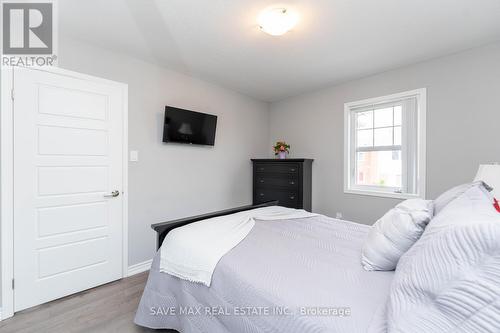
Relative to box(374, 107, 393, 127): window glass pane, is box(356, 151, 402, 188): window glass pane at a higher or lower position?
lower

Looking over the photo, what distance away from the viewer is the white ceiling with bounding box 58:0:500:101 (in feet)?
5.93

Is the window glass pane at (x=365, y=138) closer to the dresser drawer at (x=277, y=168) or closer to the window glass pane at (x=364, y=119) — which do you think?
the window glass pane at (x=364, y=119)

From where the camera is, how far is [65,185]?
2.16 m

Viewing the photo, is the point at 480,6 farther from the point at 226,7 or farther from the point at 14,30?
the point at 14,30

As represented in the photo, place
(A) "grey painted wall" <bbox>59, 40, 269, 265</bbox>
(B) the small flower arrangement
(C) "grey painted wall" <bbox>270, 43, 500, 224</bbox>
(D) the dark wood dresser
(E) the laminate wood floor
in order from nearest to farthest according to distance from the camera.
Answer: (E) the laminate wood floor
(C) "grey painted wall" <bbox>270, 43, 500, 224</bbox>
(A) "grey painted wall" <bbox>59, 40, 269, 265</bbox>
(D) the dark wood dresser
(B) the small flower arrangement

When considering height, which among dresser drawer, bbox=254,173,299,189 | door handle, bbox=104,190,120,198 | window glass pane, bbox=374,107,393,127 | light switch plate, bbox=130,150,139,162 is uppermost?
window glass pane, bbox=374,107,393,127

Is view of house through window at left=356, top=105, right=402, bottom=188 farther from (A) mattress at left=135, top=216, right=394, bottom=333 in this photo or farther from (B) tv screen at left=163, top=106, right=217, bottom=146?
(B) tv screen at left=163, top=106, right=217, bottom=146

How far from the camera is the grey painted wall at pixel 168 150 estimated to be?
255 centimetres

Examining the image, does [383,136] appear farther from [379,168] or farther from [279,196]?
[279,196]

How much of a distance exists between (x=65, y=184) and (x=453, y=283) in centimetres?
276

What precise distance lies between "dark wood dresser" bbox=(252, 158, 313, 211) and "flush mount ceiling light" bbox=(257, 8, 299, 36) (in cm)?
186

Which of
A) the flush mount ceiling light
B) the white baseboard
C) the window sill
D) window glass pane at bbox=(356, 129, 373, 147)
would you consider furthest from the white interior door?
window glass pane at bbox=(356, 129, 373, 147)

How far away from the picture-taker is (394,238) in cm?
114

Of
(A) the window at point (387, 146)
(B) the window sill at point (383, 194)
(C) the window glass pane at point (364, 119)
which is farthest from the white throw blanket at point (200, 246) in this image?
(C) the window glass pane at point (364, 119)
